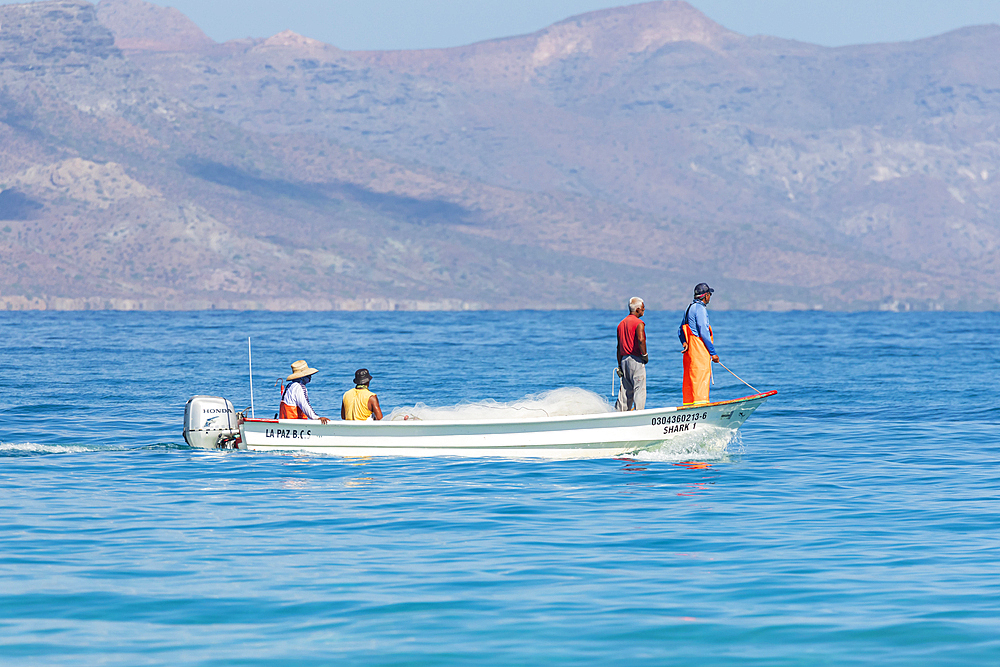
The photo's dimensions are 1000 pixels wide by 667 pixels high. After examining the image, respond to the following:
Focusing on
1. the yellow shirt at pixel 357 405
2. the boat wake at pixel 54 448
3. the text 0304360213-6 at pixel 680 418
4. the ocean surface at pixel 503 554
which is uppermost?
the yellow shirt at pixel 357 405

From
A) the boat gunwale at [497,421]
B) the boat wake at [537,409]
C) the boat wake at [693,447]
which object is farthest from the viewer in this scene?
the boat wake at [537,409]

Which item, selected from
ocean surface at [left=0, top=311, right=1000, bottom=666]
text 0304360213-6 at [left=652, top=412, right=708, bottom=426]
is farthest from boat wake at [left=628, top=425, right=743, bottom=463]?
text 0304360213-6 at [left=652, top=412, right=708, bottom=426]

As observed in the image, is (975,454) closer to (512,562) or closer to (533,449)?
(533,449)

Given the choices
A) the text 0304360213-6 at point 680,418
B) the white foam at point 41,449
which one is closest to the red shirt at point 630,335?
the text 0304360213-6 at point 680,418

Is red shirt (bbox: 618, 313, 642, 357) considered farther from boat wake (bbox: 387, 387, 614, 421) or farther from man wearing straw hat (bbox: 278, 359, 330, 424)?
man wearing straw hat (bbox: 278, 359, 330, 424)

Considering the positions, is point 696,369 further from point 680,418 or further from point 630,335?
point 630,335

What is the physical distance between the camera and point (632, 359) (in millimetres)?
22328

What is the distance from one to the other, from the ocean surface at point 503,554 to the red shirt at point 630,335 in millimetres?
2035

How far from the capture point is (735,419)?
23000mm

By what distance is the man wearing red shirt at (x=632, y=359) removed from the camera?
21.8 metres

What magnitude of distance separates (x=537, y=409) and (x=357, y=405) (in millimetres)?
3323

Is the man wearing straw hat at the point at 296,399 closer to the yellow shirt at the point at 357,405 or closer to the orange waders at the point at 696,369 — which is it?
the yellow shirt at the point at 357,405

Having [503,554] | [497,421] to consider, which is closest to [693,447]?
[497,421]

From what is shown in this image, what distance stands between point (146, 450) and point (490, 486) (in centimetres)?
867
